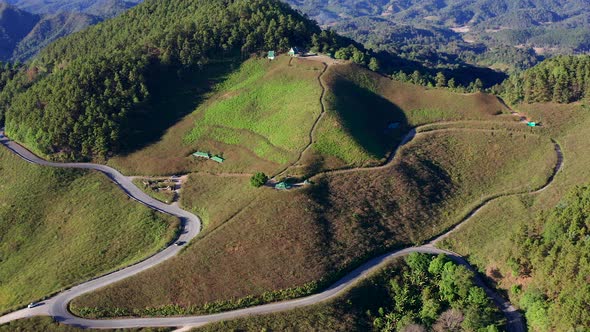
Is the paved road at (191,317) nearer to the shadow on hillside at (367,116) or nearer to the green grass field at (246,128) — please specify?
the green grass field at (246,128)

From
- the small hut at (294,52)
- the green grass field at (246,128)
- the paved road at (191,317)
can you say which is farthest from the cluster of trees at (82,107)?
the small hut at (294,52)

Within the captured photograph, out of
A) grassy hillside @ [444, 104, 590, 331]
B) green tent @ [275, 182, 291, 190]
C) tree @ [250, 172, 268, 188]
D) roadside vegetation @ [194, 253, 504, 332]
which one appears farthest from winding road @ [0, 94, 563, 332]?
green tent @ [275, 182, 291, 190]

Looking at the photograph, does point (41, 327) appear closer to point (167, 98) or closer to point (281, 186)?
point (281, 186)

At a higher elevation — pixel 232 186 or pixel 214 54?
pixel 214 54

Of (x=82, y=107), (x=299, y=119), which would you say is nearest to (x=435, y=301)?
(x=299, y=119)

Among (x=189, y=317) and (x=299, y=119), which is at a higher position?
(x=299, y=119)

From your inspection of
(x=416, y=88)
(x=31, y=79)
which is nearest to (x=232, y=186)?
(x=416, y=88)

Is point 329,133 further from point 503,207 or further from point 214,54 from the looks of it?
point 214,54
